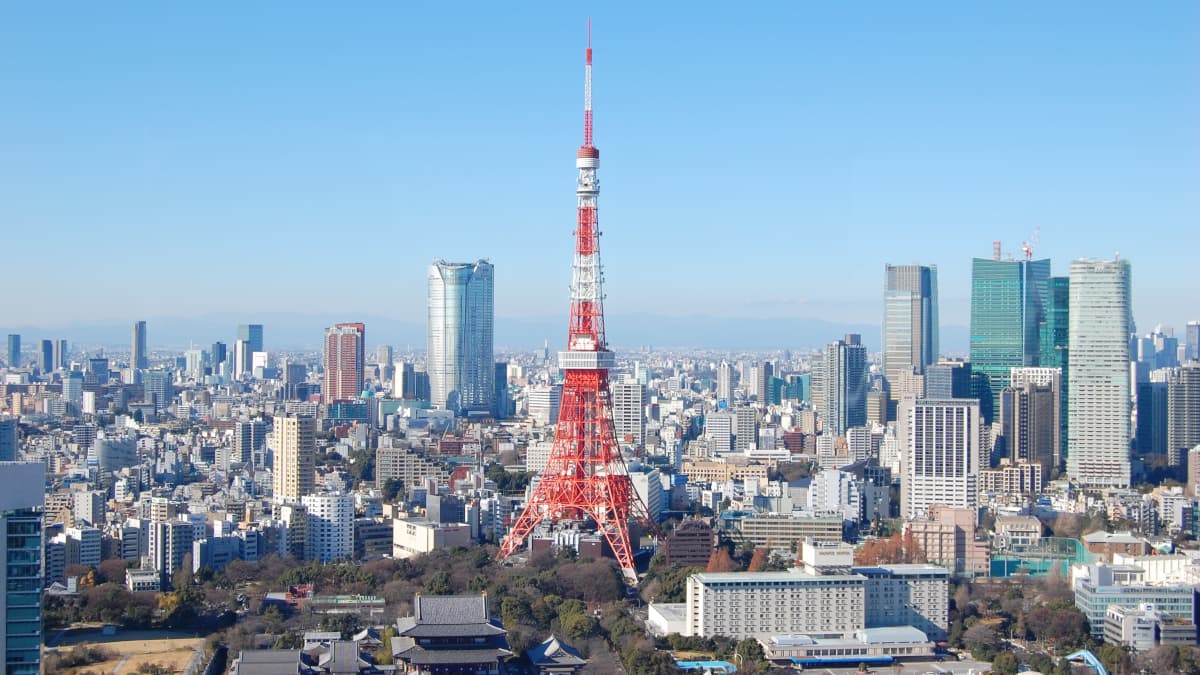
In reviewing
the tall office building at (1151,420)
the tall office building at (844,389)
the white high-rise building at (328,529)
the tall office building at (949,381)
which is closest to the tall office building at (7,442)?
the white high-rise building at (328,529)

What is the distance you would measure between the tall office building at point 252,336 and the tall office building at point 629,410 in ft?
79.4

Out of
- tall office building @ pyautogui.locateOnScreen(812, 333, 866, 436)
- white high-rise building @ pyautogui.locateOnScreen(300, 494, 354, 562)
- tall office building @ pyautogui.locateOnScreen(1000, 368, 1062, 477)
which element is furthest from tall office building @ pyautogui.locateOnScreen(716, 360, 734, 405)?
white high-rise building @ pyautogui.locateOnScreen(300, 494, 354, 562)

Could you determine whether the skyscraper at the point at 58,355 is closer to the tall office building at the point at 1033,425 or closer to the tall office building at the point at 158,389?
the tall office building at the point at 158,389

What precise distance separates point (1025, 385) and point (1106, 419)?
288cm

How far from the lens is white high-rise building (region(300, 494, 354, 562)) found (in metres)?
17.6

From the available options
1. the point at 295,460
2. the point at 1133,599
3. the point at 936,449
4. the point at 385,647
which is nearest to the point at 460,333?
the point at 295,460

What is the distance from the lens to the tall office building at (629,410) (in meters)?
30.7

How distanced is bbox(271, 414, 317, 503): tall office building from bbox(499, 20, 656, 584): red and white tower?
5.05 meters

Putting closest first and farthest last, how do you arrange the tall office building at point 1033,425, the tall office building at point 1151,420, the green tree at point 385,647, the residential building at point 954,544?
the green tree at point 385,647
the residential building at point 954,544
the tall office building at point 1033,425
the tall office building at point 1151,420

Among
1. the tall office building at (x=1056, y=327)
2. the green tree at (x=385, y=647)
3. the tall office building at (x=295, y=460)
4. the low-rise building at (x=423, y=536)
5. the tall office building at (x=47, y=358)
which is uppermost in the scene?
the tall office building at (x=1056, y=327)

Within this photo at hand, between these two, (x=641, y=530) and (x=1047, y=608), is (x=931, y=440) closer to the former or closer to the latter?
(x=641, y=530)

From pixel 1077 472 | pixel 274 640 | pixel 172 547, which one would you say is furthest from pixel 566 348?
pixel 1077 472

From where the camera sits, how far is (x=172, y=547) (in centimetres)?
1631

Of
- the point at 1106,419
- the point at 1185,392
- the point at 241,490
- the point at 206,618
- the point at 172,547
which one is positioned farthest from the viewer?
the point at 1185,392
